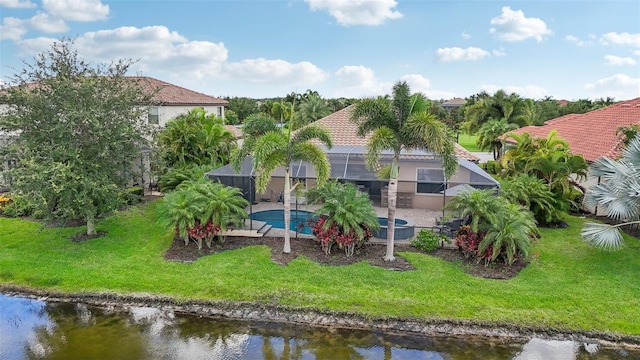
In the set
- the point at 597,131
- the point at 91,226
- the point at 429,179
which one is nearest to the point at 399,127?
the point at 429,179

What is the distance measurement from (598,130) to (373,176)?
1565cm

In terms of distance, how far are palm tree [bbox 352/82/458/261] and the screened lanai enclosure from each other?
456 cm

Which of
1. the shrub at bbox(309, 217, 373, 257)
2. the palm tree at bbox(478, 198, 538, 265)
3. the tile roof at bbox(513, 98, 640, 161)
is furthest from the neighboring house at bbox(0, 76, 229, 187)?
the tile roof at bbox(513, 98, 640, 161)

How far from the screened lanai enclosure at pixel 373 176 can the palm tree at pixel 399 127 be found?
15.0 feet

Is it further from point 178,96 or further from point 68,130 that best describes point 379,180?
point 178,96

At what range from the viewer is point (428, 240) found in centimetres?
1410

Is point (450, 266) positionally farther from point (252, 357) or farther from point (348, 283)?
point (252, 357)

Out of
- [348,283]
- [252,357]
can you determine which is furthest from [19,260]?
[348,283]

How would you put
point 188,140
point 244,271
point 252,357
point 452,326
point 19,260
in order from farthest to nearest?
point 188,140 < point 19,260 < point 244,271 < point 452,326 < point 252,357

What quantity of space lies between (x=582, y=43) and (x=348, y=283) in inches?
809

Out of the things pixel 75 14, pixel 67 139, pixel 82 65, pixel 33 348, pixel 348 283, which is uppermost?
pixel 75 14

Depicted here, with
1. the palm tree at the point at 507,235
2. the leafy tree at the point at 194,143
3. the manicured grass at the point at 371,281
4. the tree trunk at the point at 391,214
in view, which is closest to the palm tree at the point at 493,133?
the manicured grass at the point at 371,281

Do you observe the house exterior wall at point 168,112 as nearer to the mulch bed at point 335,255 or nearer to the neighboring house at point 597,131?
the mulch bed at point 335,255

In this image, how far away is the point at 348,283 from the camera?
1187 centimetres
